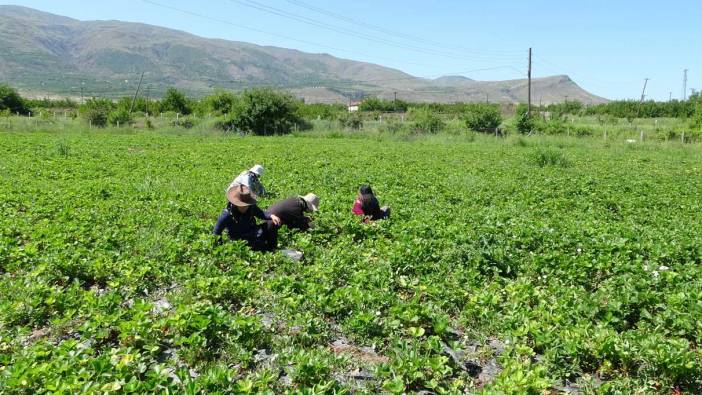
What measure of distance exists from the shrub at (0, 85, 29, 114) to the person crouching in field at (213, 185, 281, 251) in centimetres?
6782

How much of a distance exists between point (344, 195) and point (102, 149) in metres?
15.6

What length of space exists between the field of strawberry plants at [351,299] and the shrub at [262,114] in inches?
1274

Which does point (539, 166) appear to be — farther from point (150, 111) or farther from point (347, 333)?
point (150, 111)

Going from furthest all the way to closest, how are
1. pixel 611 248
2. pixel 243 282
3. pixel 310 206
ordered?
pixel 310 206 → pixel 611 248 → pixel 243 282

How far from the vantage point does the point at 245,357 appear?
450 centimetres

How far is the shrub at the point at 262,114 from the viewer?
44.0 m

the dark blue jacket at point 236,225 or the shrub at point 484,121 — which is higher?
the shrub at point 484,121

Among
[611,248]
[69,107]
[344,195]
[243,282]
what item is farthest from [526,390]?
[69,107]

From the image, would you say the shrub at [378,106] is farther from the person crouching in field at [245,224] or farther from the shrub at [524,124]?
the person crouching in field at [245,224]

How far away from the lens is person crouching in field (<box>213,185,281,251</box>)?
7.86 metres

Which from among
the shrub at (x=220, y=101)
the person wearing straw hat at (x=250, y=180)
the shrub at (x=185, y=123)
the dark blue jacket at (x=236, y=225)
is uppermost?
the shrub at (x=220, y=101)

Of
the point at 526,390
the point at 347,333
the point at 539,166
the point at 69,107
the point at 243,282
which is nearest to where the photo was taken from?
the point at 526,390

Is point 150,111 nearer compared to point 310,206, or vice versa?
point 310,206

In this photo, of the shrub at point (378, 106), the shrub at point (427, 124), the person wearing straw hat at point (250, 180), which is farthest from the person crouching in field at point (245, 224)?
the shrub at point (378, 106)
